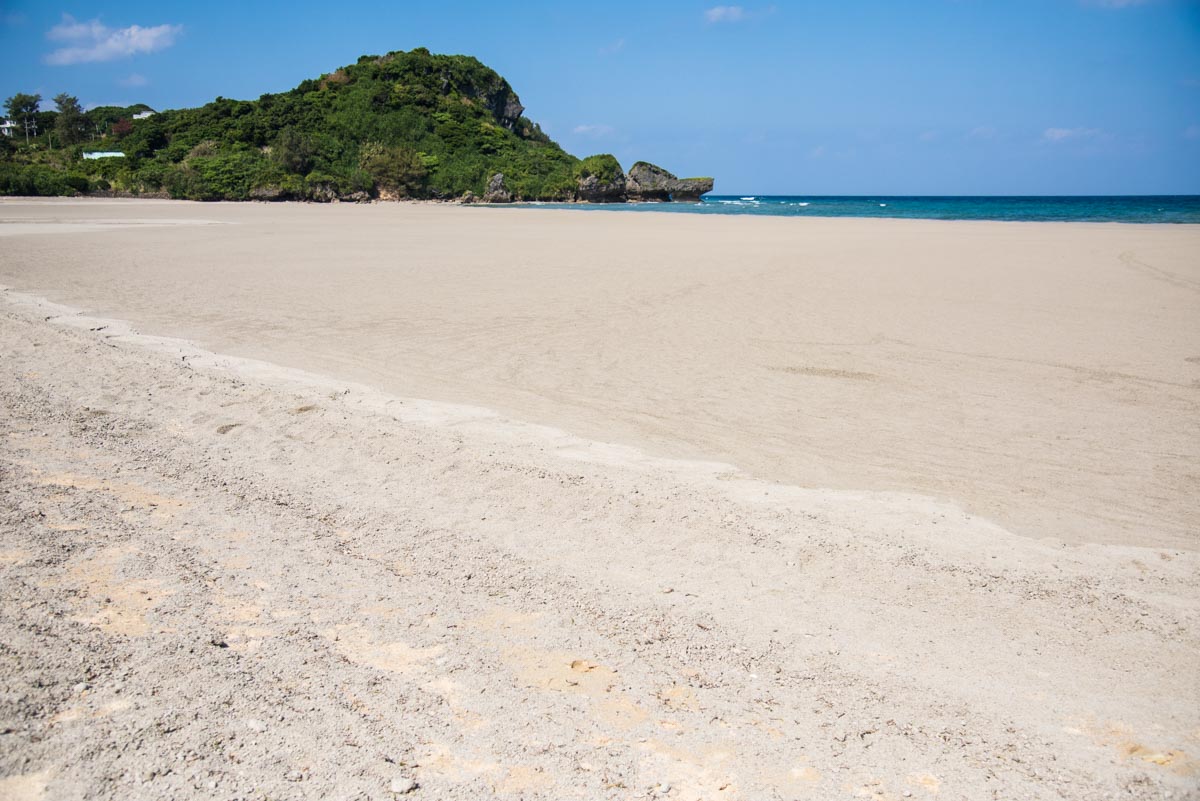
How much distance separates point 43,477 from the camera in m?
4.39

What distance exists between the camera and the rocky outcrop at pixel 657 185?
349 feet

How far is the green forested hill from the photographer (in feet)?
224

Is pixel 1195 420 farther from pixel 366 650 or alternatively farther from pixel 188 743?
pixel 188 743

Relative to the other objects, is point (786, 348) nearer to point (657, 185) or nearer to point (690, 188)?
point (657, 185)

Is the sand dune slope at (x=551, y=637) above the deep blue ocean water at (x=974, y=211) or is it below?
below

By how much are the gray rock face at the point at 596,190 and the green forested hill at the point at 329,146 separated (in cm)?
134

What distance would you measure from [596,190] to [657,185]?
55.8ft

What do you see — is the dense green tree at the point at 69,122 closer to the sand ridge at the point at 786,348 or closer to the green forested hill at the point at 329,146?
the green forested hill at the point at 329,146

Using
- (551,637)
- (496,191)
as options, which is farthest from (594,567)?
(496,191)

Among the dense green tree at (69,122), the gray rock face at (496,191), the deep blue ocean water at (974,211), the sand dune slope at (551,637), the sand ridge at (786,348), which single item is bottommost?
the sand dune slope at (551,637)

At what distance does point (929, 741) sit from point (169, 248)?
19.4m

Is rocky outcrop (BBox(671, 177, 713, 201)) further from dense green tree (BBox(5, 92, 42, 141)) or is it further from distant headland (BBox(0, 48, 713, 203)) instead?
dense green tree (BBox(5, 92, 42, 141))

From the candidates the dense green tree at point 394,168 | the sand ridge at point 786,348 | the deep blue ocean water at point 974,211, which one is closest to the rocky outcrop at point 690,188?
the deep blue ocean water at point 974,211

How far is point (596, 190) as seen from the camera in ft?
311
